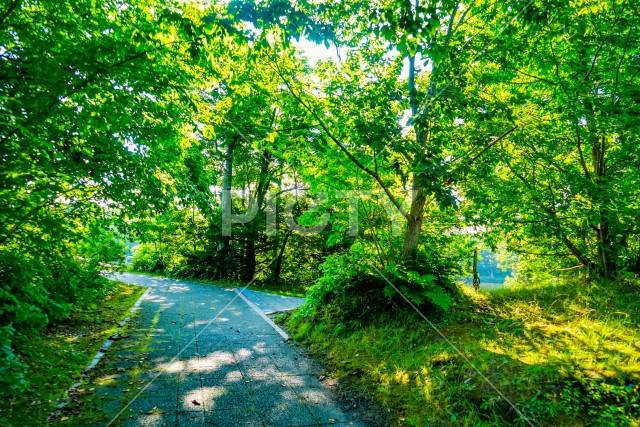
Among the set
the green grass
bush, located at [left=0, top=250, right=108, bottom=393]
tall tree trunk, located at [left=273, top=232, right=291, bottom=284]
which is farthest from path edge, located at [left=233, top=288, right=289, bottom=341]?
tall tree trunk, located at [left=273, top=232, right=291, bottom=284]

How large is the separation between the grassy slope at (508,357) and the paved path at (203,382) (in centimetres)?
78

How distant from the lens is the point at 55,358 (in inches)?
199

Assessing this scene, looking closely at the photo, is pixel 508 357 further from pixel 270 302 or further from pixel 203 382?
pixel 270 302

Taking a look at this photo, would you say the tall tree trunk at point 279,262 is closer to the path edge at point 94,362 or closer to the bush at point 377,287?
the path edge at point 94,362

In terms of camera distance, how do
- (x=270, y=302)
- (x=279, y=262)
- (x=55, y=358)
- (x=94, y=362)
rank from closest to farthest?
(x=55, y=358)
(x=94, y=362)
(x=270, y=302)
(x=279, y=262)

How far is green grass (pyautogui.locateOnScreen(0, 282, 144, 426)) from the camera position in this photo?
362 centimetres

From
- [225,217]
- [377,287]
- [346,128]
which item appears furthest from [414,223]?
[225,217]

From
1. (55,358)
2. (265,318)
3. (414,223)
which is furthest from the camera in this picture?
(265,318)

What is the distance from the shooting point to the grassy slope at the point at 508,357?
348cm

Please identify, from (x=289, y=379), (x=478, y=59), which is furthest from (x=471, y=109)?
(x=289, y=379)

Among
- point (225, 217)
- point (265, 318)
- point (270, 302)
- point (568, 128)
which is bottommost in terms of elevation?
point (270, 302)

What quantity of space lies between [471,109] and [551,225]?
104 inches

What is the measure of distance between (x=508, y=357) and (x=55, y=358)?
6430 mm

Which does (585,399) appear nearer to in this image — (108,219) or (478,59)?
(478,59)
